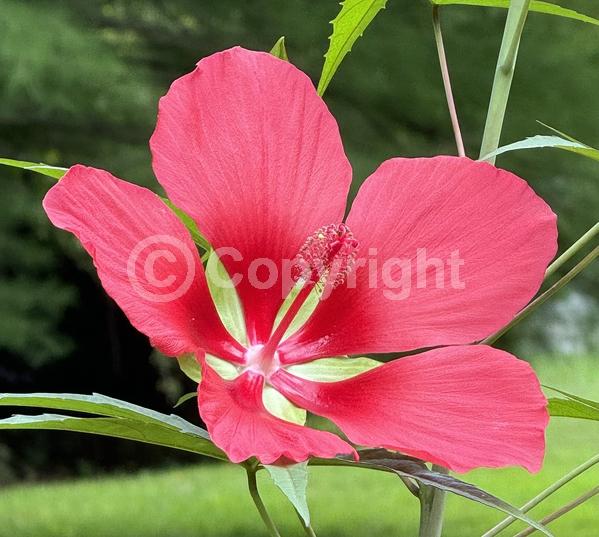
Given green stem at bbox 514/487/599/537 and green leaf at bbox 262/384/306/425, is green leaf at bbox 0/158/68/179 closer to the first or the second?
green leaf at bbox 262/384/306/425

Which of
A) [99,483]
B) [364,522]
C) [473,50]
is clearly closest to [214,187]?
[364,522]

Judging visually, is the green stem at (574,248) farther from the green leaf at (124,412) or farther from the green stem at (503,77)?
the green leaf at (124,412)

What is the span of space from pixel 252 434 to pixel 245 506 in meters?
3.33

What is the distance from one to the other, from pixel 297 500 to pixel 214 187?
0.60ft

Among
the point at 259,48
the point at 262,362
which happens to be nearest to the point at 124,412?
the point at 262,362

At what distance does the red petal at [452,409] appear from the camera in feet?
1.44

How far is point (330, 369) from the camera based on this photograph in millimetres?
572

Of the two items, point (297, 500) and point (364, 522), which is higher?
point (364, 522)

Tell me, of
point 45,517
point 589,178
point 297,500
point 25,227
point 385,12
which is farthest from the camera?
point 25,227

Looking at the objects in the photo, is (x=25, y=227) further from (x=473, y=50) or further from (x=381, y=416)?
(x=381, y=416)

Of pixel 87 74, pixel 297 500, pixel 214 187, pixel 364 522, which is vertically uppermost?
pixel 87 74

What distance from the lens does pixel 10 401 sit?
18.1 inches

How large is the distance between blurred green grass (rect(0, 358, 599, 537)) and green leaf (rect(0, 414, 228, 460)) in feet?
8.94

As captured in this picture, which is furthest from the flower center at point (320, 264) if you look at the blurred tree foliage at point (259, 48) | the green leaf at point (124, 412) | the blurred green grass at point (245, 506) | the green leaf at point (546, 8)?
the blurred tree foliage at point (259, 48)
